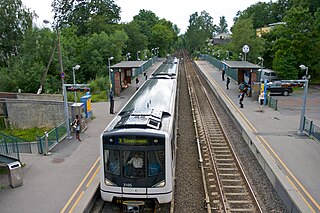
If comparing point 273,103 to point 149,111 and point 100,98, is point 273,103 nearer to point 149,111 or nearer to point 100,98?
point 149,111

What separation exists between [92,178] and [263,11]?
82.6m

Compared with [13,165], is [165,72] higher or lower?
higher

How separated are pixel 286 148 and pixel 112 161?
940 cm

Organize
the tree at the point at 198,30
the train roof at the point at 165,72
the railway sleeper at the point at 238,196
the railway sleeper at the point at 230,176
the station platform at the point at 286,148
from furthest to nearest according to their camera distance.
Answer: the tree at the point at 198,30 → the train roof at the point at 165,72 → the railway sleeper at the point at 230,176 → the railway sleeper at the point at 238,196 → the station platform at the point at 286,148

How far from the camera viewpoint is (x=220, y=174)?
1216 cm

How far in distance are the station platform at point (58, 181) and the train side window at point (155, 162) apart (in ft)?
8.15

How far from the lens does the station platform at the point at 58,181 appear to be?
952 cm

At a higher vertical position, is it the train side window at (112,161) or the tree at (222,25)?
the tree at (222,25)

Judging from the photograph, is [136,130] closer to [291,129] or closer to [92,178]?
[92,178]

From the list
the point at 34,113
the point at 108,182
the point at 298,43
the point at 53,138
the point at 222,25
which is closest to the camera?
the point at 108,182

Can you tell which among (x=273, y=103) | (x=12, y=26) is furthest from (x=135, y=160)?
(x=12, y=26)

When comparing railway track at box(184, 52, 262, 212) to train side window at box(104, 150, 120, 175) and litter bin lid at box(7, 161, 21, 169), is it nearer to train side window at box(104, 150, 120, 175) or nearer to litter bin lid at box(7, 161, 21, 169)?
train side window at box(104, 150, 120, 175)

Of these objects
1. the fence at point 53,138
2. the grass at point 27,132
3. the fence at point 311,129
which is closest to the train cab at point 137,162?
the fence at point 53,138

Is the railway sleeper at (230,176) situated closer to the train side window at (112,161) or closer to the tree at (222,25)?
the train side window at (112,161)
